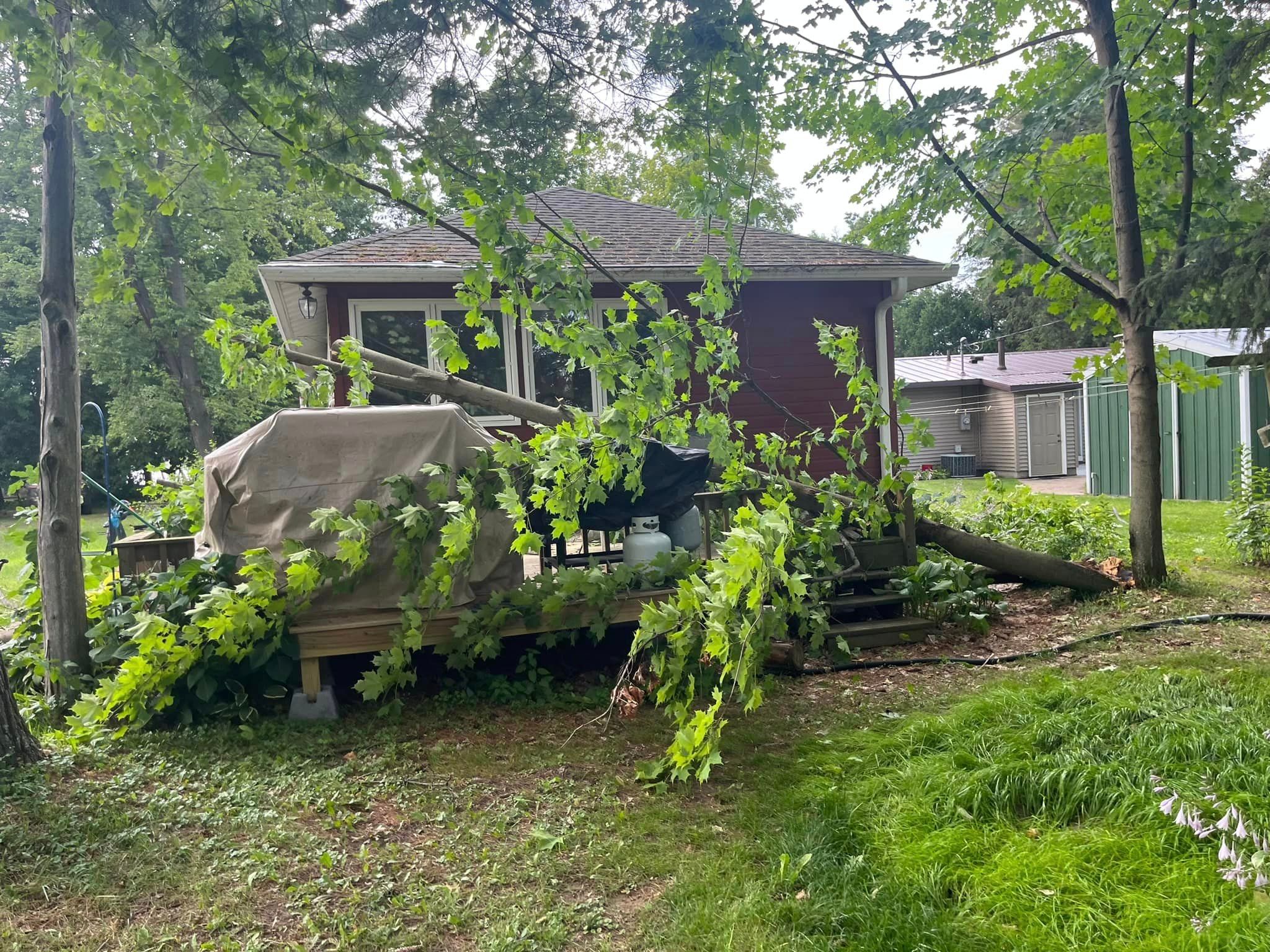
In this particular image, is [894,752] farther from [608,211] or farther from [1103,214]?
[608,211]

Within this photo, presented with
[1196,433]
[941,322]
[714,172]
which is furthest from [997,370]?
[714,172]

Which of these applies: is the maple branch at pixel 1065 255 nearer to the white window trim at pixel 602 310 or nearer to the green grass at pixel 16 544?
the white window trim at pixel 602 310

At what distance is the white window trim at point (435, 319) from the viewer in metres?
9.84

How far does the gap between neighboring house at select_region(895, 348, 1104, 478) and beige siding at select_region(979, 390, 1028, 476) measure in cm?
2

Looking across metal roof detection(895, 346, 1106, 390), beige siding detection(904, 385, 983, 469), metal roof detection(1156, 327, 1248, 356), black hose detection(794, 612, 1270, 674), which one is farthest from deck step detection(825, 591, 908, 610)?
beige siding detection(904, 385, 983, 469)

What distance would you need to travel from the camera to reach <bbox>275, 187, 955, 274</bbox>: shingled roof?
9734mm

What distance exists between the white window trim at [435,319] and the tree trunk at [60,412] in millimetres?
5135

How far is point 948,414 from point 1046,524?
19.1 m

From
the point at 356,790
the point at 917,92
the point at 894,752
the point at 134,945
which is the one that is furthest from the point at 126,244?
the point at 917,92

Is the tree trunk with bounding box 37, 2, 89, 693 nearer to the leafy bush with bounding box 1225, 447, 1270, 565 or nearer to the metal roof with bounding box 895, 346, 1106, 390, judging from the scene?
the leafy bush with bounding box 1225, 447, 1270, 565

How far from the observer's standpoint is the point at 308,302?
9.56 metres

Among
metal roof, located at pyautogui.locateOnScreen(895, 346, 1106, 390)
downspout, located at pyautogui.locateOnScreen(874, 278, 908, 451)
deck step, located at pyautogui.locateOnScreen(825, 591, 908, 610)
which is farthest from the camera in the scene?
metal roof, located at pyautogui.locateOnScreen(895, 346, 1106, 390)

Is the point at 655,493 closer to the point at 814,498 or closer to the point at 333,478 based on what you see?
the point at 814,498

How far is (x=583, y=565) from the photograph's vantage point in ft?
20.2
